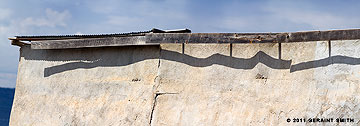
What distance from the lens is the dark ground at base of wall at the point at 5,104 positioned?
153ft

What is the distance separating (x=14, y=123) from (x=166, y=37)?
11.0ft

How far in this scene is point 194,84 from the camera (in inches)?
231

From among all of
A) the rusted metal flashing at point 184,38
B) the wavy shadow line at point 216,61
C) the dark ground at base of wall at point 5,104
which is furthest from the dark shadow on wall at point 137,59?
the dark ground at base of wall at point 5,104

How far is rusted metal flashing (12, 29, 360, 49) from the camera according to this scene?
17.0 feet

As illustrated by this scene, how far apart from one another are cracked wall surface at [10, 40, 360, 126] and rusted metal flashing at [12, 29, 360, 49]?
9 centimetres

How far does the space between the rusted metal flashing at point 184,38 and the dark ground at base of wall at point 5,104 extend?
42.0 metres

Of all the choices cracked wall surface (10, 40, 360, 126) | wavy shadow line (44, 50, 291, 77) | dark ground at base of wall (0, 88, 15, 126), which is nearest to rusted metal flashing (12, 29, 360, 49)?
cracked wall surface (10, 40, 360, 126)

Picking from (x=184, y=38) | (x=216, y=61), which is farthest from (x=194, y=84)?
(x=184, y=38)

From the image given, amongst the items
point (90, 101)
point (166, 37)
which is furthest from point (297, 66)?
point (90, 101)

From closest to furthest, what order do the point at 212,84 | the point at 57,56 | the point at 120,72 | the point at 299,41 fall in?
the point at 299,41 < the point at 212,84 < the point at 120,72 < the point at 57,56

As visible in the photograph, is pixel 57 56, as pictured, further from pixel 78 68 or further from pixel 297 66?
pixel 297 66

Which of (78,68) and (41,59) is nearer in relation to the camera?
(78,68)

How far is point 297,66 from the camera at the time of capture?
533 centimetres

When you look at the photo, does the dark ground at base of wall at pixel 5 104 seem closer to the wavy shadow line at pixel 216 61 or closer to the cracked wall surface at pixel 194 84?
the cracked wall surface at pixel 194 84
